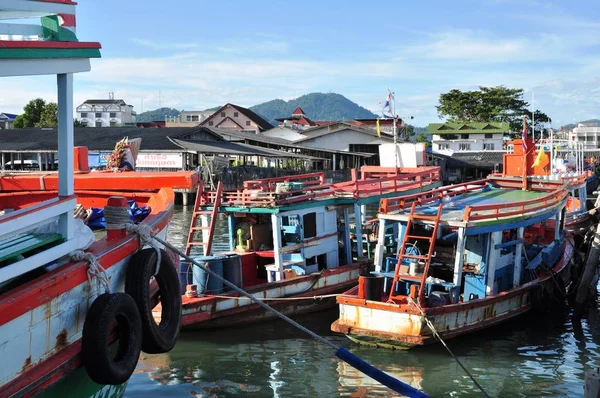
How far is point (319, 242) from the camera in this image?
16.1 metres

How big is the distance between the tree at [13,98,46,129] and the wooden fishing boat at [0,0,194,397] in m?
68.1

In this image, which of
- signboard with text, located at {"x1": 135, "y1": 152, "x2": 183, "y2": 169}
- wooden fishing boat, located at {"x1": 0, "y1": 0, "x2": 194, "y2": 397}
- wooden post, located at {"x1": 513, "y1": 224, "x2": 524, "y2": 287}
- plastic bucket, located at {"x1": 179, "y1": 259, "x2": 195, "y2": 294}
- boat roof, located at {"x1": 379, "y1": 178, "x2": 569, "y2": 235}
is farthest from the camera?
signboard with text, located at {"x1": 135, "y1": 152, "x2": 183, "y2": 169}

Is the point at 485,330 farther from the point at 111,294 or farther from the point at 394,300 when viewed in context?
the point at 111,294

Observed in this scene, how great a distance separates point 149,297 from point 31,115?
230 ft

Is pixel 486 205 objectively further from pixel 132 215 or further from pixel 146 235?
pixel 146 235

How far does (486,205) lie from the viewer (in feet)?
43.4

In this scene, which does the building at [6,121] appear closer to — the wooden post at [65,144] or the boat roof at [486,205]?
the boat roof at [486,205]

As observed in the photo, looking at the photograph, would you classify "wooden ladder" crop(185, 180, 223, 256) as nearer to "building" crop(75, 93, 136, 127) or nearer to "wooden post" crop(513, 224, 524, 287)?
"wooden post" crop(513, 224, 524, 287)

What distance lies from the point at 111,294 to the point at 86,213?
2675 millimetres

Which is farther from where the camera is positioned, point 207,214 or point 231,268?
point 207,214

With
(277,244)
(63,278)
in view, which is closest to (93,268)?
(63,278)

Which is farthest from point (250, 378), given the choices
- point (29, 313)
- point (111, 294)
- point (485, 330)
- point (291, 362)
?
point (29, 313)

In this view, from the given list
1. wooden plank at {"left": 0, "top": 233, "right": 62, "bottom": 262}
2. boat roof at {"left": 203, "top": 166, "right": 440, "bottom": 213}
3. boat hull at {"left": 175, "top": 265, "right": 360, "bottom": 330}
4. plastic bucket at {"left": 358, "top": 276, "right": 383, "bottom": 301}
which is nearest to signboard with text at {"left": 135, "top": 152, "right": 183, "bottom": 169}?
boat roof at {"left": 203, "top": 166, "right": 440, "bottom": 213}

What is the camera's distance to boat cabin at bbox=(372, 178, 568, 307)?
42.6 ft
